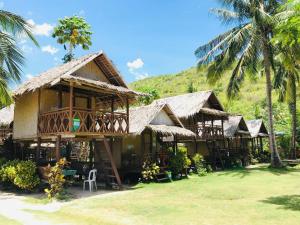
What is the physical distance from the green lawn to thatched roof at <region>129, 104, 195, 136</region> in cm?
307

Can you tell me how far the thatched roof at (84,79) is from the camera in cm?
1297

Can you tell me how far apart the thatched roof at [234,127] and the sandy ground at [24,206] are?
14947 mm

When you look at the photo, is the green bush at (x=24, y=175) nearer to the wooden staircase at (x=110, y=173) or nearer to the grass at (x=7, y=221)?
the wooden staircase at (x=110, y=173)

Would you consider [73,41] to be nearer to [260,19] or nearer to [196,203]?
[260,19]

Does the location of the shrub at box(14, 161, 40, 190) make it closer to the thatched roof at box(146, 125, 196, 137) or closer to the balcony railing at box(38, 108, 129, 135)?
the balcony railing at box(38, 108, 129, 135)

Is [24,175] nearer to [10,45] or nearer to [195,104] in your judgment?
[10,45]

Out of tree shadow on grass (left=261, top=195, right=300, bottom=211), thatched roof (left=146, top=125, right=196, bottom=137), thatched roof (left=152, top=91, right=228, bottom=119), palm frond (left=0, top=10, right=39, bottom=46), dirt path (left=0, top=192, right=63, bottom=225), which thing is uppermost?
palm frond (left=0, top=10, right=39, bottom=46)

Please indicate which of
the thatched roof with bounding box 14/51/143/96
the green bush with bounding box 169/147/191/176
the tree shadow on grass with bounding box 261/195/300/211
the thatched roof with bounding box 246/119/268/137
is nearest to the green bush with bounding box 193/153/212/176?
the green bush with bounding box 169/147/191/176

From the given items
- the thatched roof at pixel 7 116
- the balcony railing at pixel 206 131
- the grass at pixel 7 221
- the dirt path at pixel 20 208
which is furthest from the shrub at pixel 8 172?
the balcony railing at pixel 206 131

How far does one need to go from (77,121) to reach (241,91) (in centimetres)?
4887

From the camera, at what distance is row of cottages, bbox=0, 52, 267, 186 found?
1362 centimetres

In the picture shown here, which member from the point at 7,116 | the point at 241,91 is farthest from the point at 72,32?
the point at 241,91

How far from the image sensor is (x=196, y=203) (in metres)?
10.6

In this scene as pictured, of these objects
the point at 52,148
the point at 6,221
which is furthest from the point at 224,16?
the point at 6,221
